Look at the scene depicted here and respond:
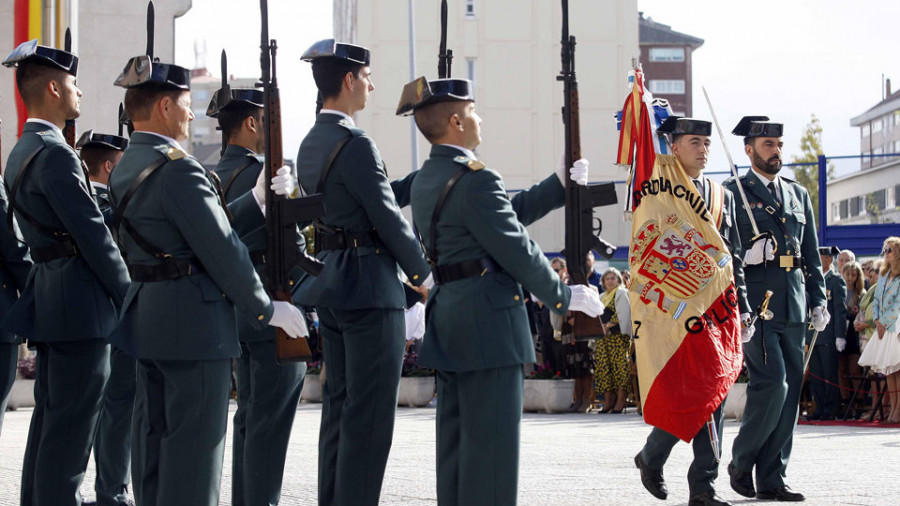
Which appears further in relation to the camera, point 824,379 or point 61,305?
point 824,379

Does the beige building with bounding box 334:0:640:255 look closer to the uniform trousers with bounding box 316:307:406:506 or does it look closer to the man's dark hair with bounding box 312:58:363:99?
the man's dark hair with bounding box 312:58:363:99

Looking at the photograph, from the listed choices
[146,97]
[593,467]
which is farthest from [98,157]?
[593,467]

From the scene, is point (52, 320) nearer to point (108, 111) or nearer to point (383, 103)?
point (108, 111)

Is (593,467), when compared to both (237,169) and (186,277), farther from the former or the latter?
(186,277)

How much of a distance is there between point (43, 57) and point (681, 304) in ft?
11.8

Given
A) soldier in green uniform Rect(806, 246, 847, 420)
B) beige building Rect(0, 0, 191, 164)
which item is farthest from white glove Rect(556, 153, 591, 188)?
beige building Rect(0, 0, 191, 164)

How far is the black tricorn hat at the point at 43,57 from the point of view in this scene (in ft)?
21.6

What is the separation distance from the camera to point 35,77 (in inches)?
263

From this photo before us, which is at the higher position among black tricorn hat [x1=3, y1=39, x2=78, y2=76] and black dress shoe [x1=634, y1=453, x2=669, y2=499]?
black tricorn hat [x1=3, y1=39, x2=78, y2=76]

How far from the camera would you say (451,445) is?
5.84 meters

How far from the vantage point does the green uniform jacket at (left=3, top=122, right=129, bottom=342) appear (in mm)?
6305

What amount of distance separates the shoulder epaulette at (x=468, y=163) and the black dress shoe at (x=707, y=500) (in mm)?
2681

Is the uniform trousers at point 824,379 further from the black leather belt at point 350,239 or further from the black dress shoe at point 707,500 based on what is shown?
the black leather belt at point 350,239

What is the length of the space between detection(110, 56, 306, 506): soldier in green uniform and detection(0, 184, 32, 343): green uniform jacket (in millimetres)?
1594
